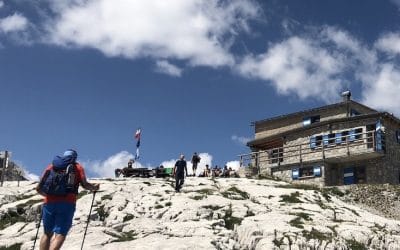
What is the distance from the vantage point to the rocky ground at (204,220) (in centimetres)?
1606

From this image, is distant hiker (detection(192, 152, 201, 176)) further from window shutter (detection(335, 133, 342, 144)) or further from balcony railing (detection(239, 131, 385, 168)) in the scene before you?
window shutter (detection(335, 133, 342, 144))

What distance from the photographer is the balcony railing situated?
136 ft

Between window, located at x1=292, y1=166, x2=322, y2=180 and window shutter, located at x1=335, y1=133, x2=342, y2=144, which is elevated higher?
window shutter, located at x1=335, y1=133, x2=342, y2=144

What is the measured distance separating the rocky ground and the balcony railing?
1701cm

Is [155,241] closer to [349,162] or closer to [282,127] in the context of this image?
[349,162]

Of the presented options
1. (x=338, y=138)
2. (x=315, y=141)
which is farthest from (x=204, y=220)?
(x=315, y=141)

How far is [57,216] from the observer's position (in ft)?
28.7

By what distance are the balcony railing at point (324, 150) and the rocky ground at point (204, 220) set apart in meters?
17.0

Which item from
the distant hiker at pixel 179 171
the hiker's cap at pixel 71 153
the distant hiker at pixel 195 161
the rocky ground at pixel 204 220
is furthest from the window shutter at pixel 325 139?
the hiker's cap at pixel 71 153

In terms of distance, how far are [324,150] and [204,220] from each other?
91.3ft

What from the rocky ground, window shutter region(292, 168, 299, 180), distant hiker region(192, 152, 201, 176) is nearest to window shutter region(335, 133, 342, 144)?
window shutter region(292, 168, 299, 180)

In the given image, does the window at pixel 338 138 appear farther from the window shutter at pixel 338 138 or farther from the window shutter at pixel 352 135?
the window shutter at pixel 352 135

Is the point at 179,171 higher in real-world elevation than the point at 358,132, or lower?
lower

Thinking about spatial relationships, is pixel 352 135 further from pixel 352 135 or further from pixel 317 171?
pixel 317 171
